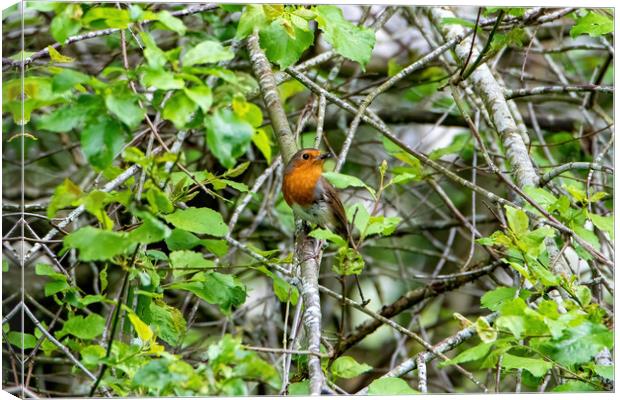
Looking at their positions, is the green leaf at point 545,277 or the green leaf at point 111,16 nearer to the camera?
the green leaf at point 111,16

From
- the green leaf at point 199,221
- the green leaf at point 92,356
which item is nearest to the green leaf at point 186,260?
the green leaf at point 199,221

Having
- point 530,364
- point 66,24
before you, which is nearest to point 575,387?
point 530,364

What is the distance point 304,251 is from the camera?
3131 mm

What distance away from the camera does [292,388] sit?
261 centimetres

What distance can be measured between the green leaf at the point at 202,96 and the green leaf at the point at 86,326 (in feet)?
2.89

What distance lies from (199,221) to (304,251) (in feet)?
1.84

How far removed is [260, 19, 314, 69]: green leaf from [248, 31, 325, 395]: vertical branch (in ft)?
1.52

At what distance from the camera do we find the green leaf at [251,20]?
2.58 metres

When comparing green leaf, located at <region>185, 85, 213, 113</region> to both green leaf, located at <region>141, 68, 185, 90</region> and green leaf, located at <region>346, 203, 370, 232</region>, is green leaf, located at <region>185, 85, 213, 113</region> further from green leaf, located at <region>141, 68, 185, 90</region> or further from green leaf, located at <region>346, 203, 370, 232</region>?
green leaf, located at <region>346, 203, 370, 232</region>

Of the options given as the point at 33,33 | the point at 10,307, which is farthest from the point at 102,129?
the point at 33,33

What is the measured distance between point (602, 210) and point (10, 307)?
2.52 meters

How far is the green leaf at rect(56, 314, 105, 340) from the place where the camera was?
262 cm

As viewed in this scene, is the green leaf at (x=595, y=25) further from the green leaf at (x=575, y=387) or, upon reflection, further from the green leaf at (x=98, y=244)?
the green leaf at (x=98, y=244)

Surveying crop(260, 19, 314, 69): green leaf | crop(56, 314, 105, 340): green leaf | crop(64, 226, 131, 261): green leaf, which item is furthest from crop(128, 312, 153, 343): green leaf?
crop(260, 19, 314, 69): green leaf
